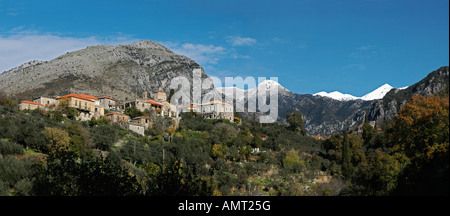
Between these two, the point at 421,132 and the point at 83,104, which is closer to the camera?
the point at 421,132

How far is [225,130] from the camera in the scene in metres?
55.6

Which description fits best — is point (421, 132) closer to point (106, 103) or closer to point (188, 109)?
point (106, 103)

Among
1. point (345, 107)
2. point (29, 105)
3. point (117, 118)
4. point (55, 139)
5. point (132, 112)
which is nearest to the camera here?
point (55, 139)

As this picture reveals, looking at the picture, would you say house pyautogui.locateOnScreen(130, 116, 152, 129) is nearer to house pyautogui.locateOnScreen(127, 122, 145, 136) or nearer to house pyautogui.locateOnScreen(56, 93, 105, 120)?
house pyautogui.locateOnScreen(127, 122, 145, 136)

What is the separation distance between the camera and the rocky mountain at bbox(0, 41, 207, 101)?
88.7 metres

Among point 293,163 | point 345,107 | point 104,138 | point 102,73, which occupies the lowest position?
point 293,163

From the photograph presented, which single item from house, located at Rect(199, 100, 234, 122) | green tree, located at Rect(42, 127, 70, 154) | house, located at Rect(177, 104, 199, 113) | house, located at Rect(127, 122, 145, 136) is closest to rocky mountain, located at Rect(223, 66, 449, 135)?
house, located at Rect(199, 100, 234, 122)

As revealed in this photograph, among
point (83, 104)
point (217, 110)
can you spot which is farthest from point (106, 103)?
point (217, 110)

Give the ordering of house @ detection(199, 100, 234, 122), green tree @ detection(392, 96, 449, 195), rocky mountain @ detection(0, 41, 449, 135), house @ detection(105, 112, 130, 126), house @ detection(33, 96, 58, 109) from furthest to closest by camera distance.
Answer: rocky mountain @ detection(0, 41, 449, 135)
house @ detection(199, 100, 234, 122)
house @ detection(33, 96, 58, 109)
house @ detection(105, 112, 130, 126)
green tree @ detection(392, 96, 449, 195)

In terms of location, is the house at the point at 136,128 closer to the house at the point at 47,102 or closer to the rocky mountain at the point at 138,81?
the house at the point at 47,102

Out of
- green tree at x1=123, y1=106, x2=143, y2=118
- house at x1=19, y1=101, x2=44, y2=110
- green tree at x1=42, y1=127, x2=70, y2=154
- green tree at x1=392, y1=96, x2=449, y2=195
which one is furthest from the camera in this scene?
green tree at x1=123, y1=106, x2=143, y2=118

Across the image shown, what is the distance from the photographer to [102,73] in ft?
345
